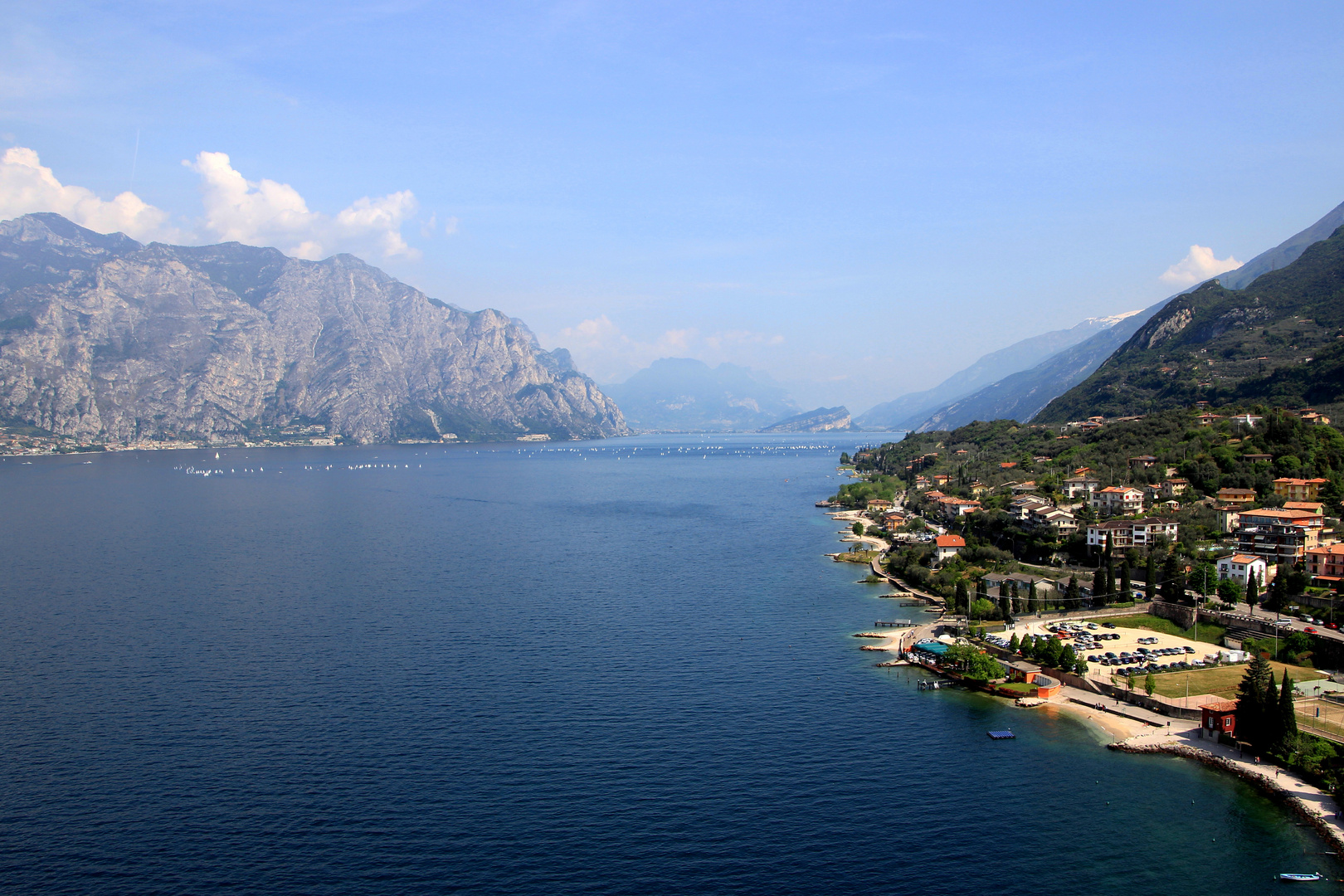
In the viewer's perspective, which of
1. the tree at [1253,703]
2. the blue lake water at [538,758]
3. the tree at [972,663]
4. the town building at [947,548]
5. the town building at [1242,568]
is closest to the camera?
the blue lake water at [538,758]

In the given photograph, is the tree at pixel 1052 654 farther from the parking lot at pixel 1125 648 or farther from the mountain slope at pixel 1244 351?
the mountain slope at pixel 1244 351

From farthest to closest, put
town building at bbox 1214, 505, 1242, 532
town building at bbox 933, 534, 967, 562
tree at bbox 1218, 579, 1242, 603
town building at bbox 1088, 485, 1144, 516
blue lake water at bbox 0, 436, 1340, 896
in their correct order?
town building at bbox 1088, 485, 1144, 516 → town building at bbox 933, 534, 967, 562 → town building at bbox 1214, 505, 1242, 532 → tree at bbox 1218, 579, 1242, 603 → blue lake water at bbox 0, 436, 1340, 896

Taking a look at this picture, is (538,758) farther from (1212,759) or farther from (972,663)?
(1212,759)

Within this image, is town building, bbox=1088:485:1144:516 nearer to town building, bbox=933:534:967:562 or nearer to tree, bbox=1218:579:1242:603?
town building, bbox=933:534:967:562

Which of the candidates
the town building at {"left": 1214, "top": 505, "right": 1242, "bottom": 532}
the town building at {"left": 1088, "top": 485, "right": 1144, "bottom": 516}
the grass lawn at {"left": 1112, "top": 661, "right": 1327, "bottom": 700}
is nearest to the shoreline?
the grass lawn at {"left": 1112, "top": 661, "right": 1327, "bottom": 700}

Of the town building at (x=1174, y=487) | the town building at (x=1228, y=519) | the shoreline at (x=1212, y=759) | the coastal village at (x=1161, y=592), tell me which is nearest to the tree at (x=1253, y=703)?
the coastal village at (x=1161, y=592)
